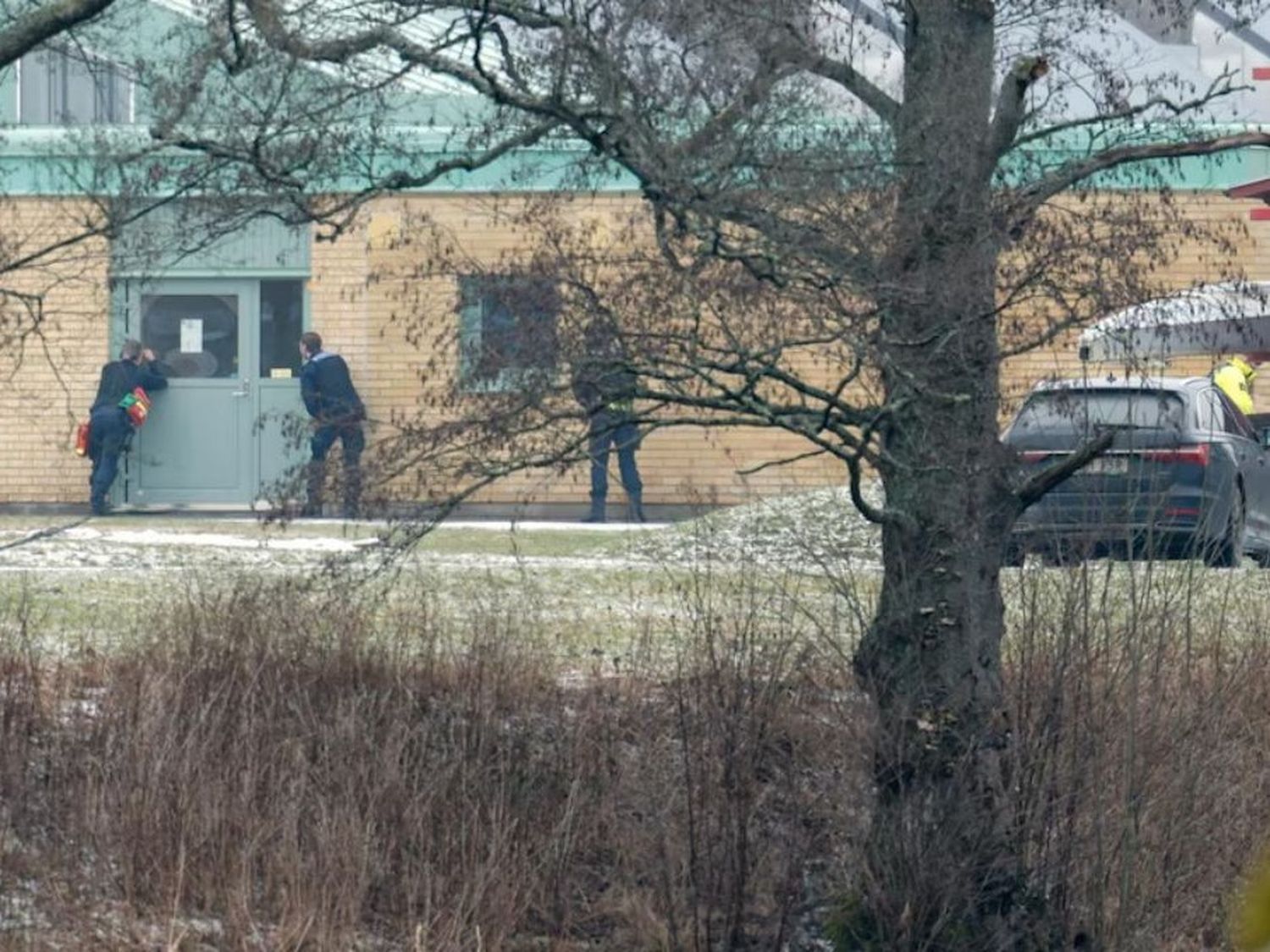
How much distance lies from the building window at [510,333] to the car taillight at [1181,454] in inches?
84.9

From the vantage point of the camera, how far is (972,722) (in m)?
6.51

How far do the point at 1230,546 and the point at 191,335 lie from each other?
1471 centimetres

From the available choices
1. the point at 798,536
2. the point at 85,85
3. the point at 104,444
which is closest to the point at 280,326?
the point at 104,444

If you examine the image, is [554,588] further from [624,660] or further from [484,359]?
[484,359]

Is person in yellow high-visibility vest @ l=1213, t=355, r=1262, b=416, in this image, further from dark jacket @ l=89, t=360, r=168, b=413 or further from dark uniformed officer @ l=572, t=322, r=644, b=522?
dark jacket @ l=89, t=360, r=168, b=413

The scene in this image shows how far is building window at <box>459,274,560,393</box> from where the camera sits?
5.97 m

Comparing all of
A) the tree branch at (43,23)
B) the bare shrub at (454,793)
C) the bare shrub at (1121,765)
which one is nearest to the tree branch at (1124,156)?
the bare shrub at (1121,765)

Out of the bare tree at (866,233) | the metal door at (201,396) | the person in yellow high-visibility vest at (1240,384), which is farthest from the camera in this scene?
the metal door at (201,396)

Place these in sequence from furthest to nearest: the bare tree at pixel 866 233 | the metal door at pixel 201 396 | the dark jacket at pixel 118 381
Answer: the metal door at pixel 201 396 < the dark jacket at pixel 118 381 < the bare tree at pixel 866 233

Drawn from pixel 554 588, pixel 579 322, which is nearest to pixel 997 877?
pixel 579 322

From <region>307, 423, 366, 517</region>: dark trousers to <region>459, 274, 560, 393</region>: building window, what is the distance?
568mm

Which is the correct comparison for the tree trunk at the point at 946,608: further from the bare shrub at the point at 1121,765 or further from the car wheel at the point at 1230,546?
the car wheel at the point at 1230,546

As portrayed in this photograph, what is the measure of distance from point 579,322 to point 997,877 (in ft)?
7.60

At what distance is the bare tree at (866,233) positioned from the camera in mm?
5691
